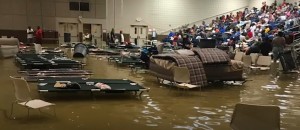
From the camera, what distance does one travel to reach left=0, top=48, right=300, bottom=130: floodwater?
583cm

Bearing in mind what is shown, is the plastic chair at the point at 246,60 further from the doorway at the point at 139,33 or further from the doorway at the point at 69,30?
the doorway at the point at 69,30

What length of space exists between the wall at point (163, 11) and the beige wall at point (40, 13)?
148 cm

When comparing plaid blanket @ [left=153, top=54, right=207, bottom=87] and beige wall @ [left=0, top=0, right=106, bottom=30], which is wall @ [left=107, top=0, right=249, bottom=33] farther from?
plaid blanket @ [left=153, top=54, right=207, bottom=87]

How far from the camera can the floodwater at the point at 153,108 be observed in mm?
5828

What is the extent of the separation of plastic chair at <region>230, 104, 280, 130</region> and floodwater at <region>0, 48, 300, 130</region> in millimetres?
1406

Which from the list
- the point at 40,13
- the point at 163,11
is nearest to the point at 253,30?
the point at 163,11

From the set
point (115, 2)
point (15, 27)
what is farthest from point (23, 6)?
point (115, 2)

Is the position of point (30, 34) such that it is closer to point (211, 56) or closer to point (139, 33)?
point (139, 33)

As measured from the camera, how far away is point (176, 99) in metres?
8.15

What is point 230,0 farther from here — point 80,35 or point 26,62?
point 26,62

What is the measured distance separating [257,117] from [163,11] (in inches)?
1182

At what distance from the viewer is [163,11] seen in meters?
33.8

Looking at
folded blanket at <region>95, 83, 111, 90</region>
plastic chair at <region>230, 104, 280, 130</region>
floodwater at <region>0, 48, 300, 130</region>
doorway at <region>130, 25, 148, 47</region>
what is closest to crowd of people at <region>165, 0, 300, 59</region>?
doorway at <region>130, 25, 148, 47</region>

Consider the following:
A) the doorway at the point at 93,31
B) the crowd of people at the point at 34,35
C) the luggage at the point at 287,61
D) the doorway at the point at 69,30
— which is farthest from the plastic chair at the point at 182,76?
the doorway at the point at 93,31
